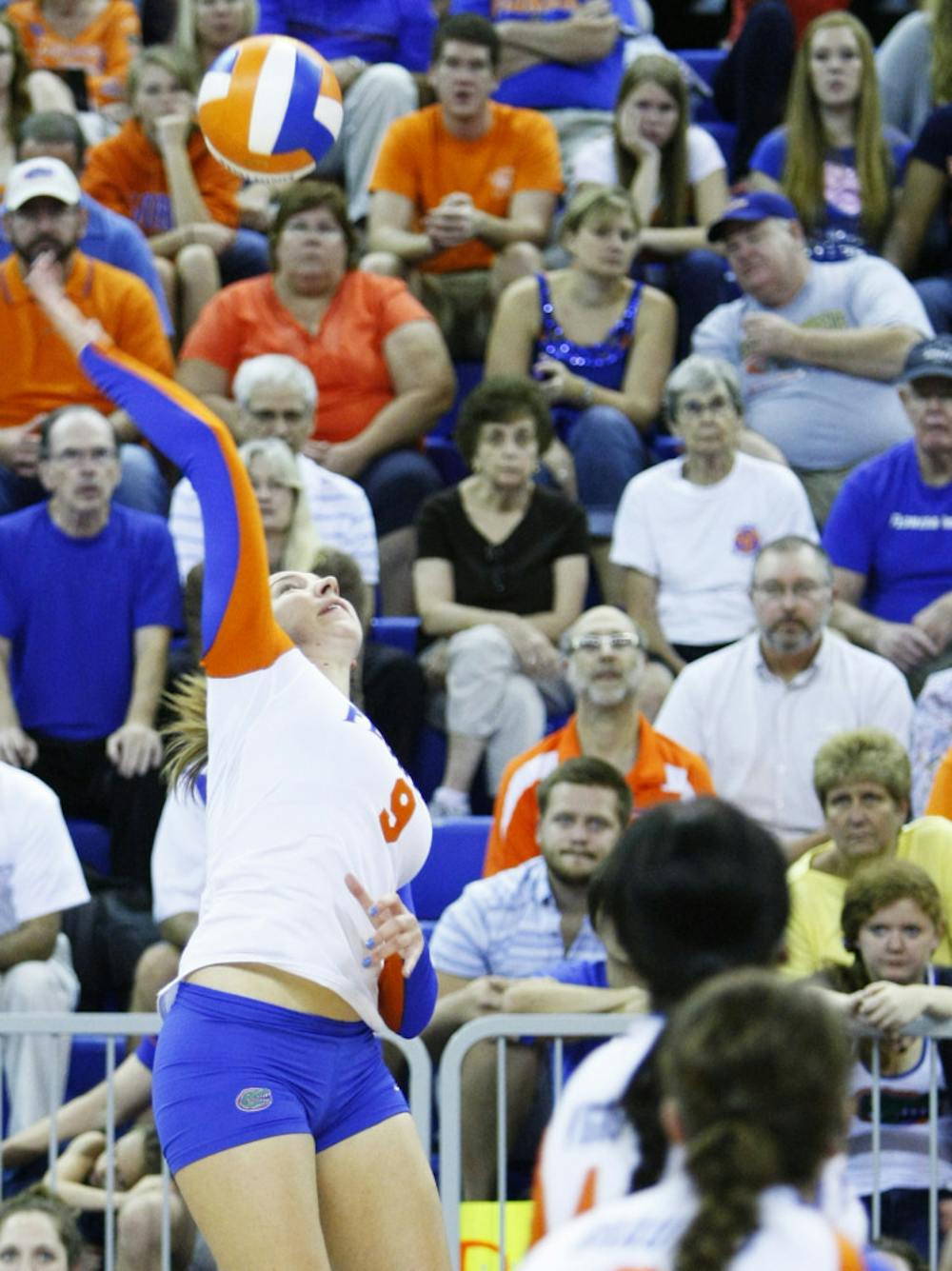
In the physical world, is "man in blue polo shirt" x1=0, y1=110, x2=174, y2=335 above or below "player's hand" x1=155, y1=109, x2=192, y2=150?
below

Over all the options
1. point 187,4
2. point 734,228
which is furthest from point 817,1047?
point 187,4

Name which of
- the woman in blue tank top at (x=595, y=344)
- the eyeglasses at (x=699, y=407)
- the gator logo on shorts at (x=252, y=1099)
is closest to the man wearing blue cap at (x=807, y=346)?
the woman in blue tank top at (x=595, y=344)

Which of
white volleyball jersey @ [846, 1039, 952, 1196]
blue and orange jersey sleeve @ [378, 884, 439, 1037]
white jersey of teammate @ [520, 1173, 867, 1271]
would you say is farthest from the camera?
white volleyball jersey @ [846, 1039, 952, 1196]

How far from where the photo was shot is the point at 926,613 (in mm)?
7359

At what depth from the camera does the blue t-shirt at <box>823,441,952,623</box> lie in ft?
25.0

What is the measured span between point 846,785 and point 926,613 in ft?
5.23

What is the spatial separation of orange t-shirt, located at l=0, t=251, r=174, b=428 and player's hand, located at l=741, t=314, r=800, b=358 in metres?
2.25

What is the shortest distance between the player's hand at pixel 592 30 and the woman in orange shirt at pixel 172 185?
1.82 m

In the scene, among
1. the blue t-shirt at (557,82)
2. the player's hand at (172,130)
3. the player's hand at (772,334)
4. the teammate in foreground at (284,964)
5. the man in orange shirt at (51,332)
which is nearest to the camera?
the teammate in foreground at (284,964)

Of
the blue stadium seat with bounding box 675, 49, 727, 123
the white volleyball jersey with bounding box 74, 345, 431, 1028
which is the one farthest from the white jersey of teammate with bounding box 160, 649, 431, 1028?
the blue stadium seat with bounding box 675, 49, 727, 123

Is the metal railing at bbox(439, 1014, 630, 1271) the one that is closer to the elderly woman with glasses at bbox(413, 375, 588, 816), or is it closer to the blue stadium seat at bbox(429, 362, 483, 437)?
the elderly woman with glasses at bbox(413, 375, 588, 816)

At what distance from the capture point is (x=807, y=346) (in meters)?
8.38

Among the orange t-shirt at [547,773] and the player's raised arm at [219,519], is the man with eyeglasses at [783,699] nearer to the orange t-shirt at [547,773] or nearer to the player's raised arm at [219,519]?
the orange t-shirt at [547,773]

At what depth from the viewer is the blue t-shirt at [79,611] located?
23.6ft
